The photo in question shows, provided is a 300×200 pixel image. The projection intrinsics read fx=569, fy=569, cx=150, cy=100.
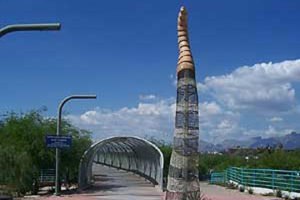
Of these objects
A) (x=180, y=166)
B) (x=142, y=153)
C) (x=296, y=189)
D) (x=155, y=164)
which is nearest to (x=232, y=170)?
(x=155, y=164)

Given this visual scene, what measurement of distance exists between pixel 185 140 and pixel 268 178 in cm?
1394

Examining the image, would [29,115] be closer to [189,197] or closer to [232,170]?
[232,170]

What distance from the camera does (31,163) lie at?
30734 mm

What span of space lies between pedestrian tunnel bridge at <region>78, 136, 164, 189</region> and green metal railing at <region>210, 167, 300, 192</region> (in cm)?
479

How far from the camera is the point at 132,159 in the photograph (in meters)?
50.1

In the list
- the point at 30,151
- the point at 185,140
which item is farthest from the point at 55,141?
the point at 185,140

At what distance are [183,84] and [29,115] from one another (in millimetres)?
19471

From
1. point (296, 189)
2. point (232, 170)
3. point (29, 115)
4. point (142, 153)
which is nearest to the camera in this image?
point (296, 189)

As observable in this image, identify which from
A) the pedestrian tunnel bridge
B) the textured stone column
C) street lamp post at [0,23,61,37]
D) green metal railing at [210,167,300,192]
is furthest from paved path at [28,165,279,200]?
street lamp post at [0,23,61,37]

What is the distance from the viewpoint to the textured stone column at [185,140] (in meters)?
16.5

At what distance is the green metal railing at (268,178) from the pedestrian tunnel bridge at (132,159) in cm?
479

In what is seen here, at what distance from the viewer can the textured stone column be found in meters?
16.5

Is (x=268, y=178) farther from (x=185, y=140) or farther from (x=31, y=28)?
(x=31, y=28)

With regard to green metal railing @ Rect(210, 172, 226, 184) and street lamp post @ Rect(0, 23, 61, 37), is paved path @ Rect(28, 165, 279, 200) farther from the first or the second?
street lamp post @ Rect(0, 23, 61, 37)
